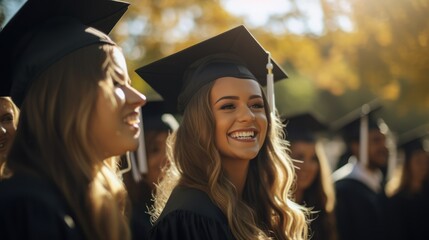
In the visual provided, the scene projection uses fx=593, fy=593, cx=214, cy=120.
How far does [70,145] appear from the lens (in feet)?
6.93

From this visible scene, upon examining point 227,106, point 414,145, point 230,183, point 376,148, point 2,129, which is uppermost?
point 414,145

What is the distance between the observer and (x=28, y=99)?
216cm

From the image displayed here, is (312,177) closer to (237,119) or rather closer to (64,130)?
(237,119)

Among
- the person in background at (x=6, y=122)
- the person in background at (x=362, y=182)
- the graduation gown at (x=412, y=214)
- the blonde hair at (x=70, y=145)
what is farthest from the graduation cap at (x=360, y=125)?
the blonde hair at (x=70, y=145)

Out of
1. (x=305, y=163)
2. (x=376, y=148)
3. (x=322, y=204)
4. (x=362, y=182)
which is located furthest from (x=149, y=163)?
(x=376, y=148)

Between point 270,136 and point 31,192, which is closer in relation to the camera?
point 31,192

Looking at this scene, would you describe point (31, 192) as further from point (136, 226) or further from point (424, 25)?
point (424, 25)

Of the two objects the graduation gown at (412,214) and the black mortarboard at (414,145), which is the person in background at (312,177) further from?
the black mortarboard at (414,145)

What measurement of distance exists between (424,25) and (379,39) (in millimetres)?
938

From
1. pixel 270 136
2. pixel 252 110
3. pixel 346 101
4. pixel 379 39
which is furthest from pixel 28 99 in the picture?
pixel 346 101

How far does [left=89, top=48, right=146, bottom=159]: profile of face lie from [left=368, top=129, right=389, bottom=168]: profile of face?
18.2ft

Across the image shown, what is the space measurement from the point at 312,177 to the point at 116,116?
3.64 meters

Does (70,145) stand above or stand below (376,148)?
below

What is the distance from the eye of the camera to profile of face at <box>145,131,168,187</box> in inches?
208
